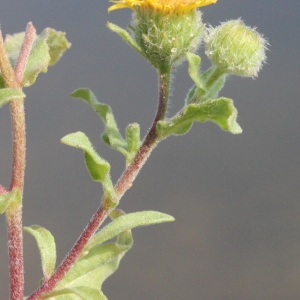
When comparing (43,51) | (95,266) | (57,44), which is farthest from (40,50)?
(95,266)

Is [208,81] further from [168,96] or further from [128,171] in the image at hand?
[128,171]

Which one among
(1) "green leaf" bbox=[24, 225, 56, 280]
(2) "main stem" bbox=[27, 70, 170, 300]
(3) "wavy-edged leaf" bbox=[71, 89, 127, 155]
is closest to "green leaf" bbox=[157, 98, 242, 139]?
(2) "main stem" bbox=[27, 70, 170, 300]

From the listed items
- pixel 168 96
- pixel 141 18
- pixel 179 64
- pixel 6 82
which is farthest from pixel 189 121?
pixel 6 82

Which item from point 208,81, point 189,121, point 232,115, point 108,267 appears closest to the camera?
point 232,115

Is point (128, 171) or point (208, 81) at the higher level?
point (208, 81)

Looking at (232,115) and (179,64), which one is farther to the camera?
(179,64)

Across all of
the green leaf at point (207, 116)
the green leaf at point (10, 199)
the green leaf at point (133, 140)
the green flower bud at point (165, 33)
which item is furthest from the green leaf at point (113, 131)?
the green leaf at point (10, 199)

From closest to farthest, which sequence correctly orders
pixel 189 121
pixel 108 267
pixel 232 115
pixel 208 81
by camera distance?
pixel 232 115 → pixel 189 121 → pixel 208 81 → pixel 108 267
